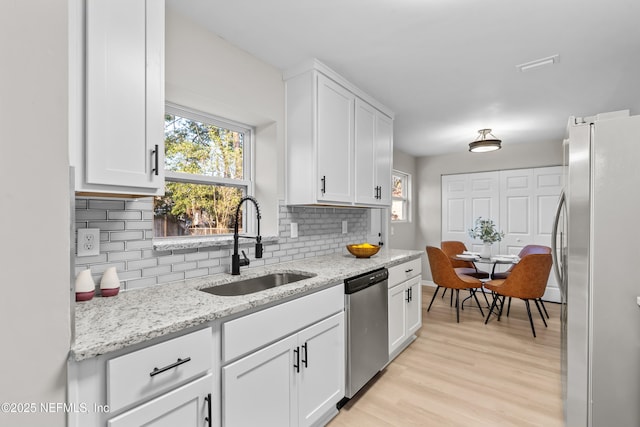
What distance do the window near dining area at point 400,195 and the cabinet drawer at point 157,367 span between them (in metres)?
4.36

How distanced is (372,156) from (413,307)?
1.54m

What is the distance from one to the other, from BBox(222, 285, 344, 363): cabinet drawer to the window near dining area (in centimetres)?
359

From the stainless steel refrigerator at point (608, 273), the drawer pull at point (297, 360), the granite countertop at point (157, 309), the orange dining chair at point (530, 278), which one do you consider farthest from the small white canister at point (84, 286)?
the orange dining chair at point (530, 278)

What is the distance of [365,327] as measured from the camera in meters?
2.12

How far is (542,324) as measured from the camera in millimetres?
3551

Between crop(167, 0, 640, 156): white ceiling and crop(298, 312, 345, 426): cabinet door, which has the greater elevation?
crop(167, 0, 640, 156): white ceiling

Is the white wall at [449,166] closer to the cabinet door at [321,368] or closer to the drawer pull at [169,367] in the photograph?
the cabinet door at [321,368]

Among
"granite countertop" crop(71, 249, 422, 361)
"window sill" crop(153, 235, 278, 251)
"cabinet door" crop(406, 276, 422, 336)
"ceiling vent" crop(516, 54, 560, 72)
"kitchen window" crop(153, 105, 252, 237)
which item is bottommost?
"cabinet door" crop(406, 276, 422, 336)

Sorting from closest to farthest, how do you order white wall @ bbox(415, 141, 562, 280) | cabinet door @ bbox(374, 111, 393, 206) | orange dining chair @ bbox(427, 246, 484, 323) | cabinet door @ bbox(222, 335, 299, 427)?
cabinet door @ bbox(222, 335, 299, 427), cabinet door @ bbox(374, 111, 393, 206), orange dining chair @ bbox(427, 246, 484, 323), white wall @ bbox(415, 141, 562, 280)

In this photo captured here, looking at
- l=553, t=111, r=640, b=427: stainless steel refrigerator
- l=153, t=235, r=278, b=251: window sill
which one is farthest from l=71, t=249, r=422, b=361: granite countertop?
l=553, t=111, r=640, b=427: stainless steel refrigerator

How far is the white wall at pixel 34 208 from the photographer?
75 centimetres

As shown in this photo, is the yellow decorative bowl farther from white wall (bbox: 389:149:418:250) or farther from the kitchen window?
white wall (bbox: 389:149:418:250)

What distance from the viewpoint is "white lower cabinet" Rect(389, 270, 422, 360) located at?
2539 mm

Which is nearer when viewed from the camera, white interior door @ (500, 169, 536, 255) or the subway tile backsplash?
the subway tile backsplash
